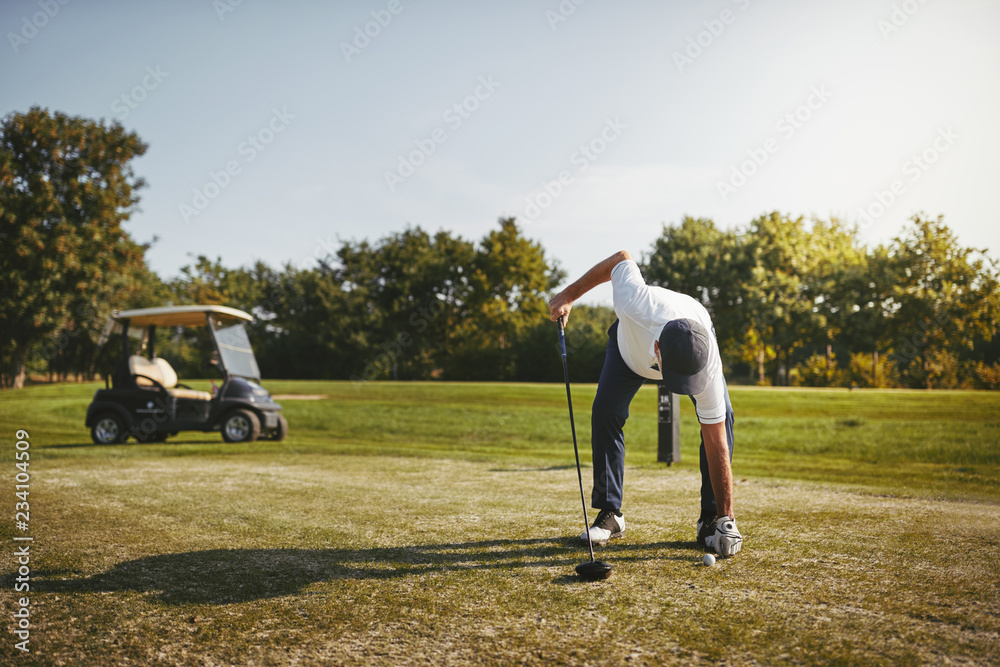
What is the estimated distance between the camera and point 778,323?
36.2 meters

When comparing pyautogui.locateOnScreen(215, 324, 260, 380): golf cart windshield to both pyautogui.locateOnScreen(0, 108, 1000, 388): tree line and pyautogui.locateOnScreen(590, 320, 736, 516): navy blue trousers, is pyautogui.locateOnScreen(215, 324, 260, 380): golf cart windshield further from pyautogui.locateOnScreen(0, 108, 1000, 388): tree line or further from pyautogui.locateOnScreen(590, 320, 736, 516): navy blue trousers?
pyautogui.locateOnScreen(0, 108, 1000, 388): tree line

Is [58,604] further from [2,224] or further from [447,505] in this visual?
[2,224]

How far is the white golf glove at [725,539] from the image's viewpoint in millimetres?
3262

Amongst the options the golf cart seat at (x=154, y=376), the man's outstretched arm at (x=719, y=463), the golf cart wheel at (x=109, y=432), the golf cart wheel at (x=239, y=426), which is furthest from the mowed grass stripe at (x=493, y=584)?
the golf cart wheel at (x=109, y=432)

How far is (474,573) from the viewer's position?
3.10 meters

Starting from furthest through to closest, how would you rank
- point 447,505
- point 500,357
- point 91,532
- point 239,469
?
point 500,357
point 239,469
point 447,505
point 91,532

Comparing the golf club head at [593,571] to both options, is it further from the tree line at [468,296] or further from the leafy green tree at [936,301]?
the leafy green tree at [936,301]

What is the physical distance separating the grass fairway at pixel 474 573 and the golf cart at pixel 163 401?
4867mm

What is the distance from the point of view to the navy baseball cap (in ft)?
9.98

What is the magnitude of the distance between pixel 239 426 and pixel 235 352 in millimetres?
1621

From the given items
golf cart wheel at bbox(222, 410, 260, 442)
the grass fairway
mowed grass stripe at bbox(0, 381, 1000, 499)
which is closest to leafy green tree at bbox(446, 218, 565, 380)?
mowed grass stripe at bbox(0, 381, 1000, 499)

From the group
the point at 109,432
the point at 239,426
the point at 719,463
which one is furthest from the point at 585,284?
the point at 109,432

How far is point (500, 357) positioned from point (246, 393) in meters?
26.0

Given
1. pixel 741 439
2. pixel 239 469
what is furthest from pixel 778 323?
pixel 239 469
